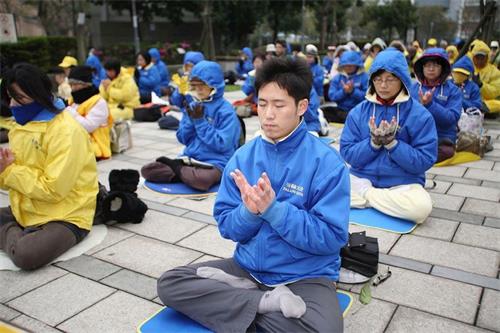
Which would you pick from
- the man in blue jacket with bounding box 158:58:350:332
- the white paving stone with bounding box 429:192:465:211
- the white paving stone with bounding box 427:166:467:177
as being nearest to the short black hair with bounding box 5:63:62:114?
the man in blue jacket with bounding box 158:58:350:332

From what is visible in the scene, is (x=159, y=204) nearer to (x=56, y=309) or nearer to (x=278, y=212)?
(x=56, y=309)

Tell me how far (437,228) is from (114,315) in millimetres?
2985

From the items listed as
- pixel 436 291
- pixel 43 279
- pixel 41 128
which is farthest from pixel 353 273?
pixel 41 128

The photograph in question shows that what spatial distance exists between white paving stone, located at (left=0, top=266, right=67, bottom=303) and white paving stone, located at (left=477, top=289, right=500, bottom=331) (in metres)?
2.90

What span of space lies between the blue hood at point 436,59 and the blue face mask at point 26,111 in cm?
457

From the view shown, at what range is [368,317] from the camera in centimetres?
290

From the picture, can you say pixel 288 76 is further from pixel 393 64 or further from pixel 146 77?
pixel 146 77

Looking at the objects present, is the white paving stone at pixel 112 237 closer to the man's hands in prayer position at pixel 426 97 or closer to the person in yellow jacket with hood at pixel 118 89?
the man's hands in prayer position at pixel 426 97

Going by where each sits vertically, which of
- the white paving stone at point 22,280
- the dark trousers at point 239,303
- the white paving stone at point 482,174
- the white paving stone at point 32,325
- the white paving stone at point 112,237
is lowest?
the white paving stone at point 482,174

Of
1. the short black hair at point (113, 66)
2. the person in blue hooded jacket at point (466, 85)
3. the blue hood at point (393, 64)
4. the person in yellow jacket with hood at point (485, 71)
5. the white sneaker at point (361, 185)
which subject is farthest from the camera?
the person in yellow jacket with hood at point (485, 71)

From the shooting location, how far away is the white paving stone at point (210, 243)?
3873 mm

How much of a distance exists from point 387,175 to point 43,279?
3.17 m

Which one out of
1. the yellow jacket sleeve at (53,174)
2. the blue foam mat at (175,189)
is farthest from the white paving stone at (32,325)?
the blue foam mat at (175,189)

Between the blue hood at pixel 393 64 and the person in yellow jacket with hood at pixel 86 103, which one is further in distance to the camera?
the person in yellow jacket with hood at pixel 86 103
